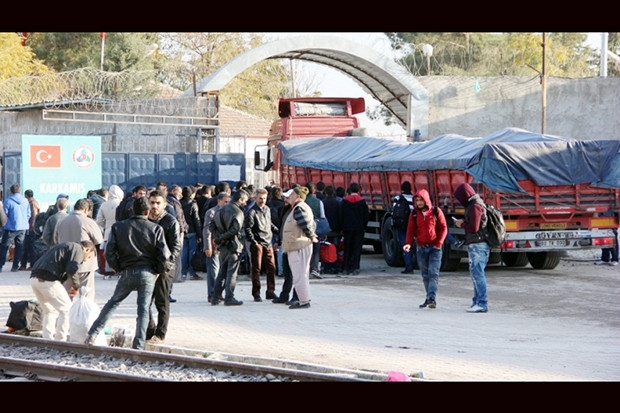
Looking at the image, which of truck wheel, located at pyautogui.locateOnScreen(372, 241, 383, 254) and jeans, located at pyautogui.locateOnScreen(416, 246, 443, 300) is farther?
truck wheel, located at pyautogui.locateOnScreen(372, 241, 383, 254)

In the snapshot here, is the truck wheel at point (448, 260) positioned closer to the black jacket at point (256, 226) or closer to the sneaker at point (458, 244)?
the sneaker at point (458, 244)

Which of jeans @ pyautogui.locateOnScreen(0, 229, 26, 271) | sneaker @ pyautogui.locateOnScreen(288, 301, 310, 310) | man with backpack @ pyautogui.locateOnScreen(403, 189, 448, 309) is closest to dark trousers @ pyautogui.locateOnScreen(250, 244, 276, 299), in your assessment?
sneaker @ pyautogui.locateOnScreen(288, 301, 310, 310)

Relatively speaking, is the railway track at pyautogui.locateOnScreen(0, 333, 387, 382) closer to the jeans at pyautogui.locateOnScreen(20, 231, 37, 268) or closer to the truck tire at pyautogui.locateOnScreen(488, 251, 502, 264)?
the jeans at pyautogui.locateOnScreen(20, 231, 37, 268)

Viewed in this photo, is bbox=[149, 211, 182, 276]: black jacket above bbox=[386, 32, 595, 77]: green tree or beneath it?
beneath

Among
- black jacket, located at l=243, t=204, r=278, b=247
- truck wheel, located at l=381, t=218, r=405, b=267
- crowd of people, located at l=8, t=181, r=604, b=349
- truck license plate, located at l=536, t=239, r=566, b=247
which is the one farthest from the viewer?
truck wheel, located at l=381, t=218, r=405, b=267

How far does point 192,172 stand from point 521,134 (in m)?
12.1

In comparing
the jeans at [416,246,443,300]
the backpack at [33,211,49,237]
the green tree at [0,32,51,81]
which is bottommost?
the jeans at [416,246,443,300]

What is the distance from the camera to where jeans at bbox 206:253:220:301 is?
1659 centimetres

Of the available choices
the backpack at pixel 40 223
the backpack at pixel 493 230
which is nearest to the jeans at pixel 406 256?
the backpack at pixel 493 230

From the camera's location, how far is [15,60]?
4997 centimetres

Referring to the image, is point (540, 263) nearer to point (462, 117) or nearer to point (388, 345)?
point (388, 345)

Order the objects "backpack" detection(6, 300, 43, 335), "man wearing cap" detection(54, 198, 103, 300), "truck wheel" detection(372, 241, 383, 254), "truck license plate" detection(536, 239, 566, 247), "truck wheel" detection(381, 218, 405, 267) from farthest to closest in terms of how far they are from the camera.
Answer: "truck wheel" detection(372, 241, 383, 254) < "truck wheel" detection(381, 218, 405, 267) < "truck license plate" detection(536, 239, 566, 247) < "man wearing cap" detection(54, 198, 103, 300) < "backpack" detection(6, 300, 43, 335)

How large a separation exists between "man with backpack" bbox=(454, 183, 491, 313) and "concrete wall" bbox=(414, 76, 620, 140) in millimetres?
25193
